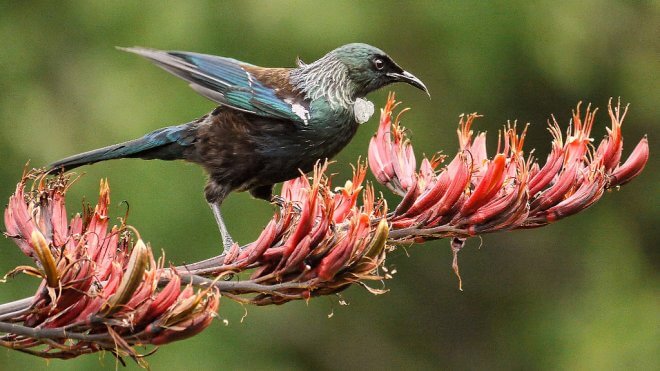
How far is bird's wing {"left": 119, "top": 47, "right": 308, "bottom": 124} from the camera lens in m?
4.16

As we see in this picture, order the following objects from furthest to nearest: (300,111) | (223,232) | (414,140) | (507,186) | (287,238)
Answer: (414,140) → (300,111) → (223,232) → (507,186) → (287,238)

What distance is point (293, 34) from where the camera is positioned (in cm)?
828

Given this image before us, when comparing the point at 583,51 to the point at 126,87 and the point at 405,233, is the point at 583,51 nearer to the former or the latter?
the point at 126,87

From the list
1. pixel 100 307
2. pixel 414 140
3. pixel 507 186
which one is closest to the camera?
pixel 100 307

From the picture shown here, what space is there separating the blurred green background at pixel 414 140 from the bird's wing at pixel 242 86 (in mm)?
3214

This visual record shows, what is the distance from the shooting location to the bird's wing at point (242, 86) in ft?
13.6

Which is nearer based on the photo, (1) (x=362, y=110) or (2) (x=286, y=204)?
(2) (x=286, y=204)

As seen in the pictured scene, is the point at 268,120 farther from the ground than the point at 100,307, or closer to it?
closer to it

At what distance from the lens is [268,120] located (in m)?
4.45

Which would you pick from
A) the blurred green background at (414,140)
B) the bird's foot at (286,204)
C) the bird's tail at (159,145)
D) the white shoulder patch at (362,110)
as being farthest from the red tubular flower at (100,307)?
the blurred green background at (414,140)

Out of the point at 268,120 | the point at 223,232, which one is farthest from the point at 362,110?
the point at 223,232

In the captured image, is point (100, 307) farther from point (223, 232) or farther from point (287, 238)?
point (223, 232)

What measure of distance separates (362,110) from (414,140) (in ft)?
15.4

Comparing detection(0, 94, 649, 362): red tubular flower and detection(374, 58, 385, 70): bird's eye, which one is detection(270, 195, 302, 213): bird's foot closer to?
detection(0, 94, 649, 362): red tubular flower
